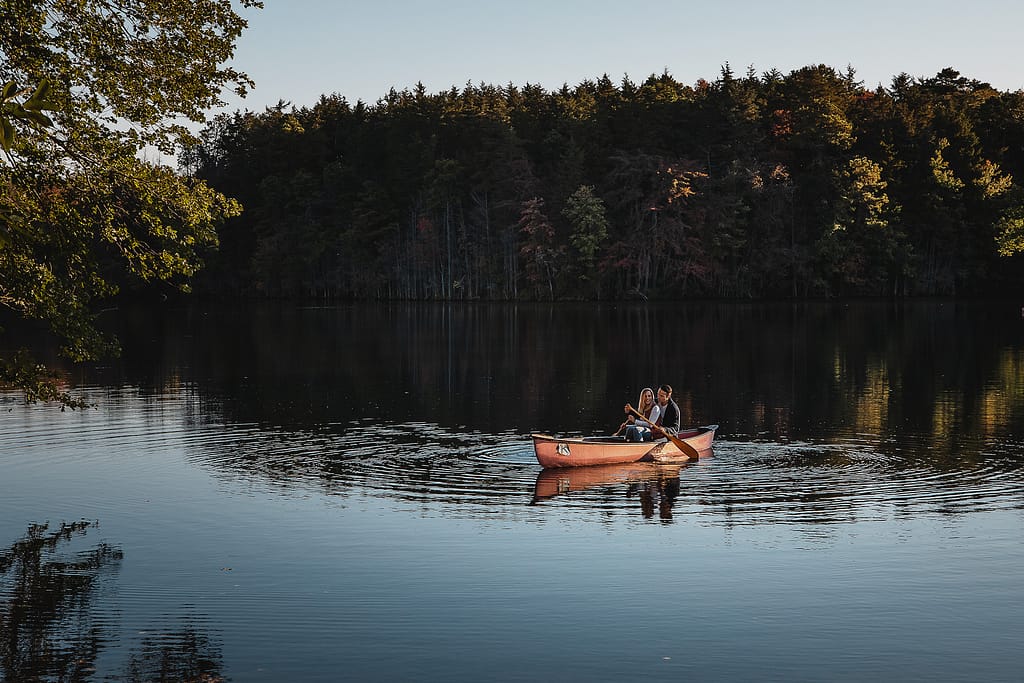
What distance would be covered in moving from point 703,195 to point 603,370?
62289 millimetres

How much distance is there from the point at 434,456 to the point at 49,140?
33.0 feet

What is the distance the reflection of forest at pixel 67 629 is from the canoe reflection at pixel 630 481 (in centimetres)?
715

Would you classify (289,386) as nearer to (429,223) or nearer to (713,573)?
(713,573)

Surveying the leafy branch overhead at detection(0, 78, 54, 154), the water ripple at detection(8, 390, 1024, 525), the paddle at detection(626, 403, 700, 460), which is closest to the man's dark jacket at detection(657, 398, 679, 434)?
the paddle at detection(626, 403, 700, 460)

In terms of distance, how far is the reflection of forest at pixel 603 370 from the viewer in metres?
28.4

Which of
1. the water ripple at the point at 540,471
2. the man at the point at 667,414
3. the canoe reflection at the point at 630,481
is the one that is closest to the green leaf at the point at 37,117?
the water ripple at the point at 540,471

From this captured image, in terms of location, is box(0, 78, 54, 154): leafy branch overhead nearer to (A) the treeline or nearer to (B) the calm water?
(B) the calm water

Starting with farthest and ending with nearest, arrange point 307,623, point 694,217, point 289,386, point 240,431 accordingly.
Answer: point 694,217 → point 289,386 → point 240,431 → point 307,623

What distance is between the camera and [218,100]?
16.8m

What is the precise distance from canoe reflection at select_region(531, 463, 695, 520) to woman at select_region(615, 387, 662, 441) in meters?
0.66

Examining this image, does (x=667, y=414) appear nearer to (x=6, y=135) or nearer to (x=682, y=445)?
(x=682, y=445)

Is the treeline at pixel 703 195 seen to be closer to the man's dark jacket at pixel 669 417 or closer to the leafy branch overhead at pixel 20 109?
the man's dark jacket at pixel 669 417

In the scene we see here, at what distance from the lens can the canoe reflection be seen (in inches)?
704

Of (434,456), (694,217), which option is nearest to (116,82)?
(434,456)
